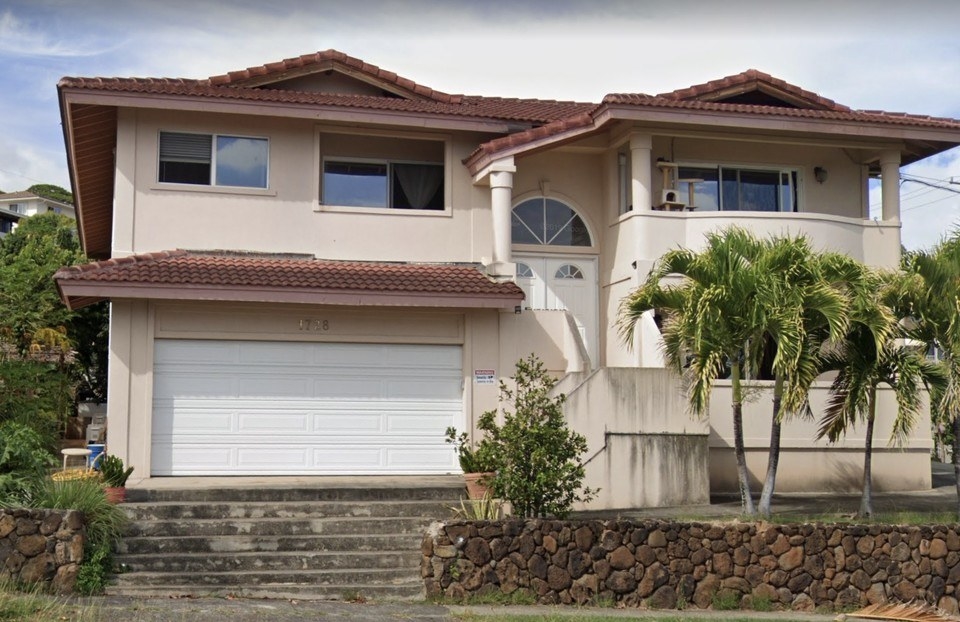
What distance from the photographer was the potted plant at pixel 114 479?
15.0 m

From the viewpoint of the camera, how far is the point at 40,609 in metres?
11.5

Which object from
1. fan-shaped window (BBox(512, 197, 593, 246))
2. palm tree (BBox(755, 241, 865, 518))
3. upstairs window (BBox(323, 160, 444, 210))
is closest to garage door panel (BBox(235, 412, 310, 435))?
upstairs window (BBox(323, 160, 444, 210))

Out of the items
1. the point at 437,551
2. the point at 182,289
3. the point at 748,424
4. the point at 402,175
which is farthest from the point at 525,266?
the point at 437,551

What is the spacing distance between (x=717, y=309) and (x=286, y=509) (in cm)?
648

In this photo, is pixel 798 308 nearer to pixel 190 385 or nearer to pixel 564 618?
pixel 564 618

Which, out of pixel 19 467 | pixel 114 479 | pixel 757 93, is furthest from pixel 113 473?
pixel 757 93

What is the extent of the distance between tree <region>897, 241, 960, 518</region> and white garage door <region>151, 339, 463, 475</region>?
7.25m

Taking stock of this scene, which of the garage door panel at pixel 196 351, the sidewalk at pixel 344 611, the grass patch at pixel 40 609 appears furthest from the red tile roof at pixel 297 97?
the grass patch at pixel 40 609

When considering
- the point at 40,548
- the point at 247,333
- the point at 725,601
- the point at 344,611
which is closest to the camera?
the point at 344,611

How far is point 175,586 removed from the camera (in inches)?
540

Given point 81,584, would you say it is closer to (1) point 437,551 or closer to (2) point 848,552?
(1) point 437,551

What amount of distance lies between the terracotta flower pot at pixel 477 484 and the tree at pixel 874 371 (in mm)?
5152

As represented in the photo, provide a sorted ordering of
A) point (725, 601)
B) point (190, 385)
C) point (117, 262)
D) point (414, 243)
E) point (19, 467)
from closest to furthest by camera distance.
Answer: point (19, 467)
point (725, 601)
point (117, 262)
point (190, 385)
point (414, 243)

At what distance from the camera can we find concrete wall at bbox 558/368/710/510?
17469 mm
